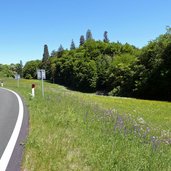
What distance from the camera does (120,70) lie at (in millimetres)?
81500

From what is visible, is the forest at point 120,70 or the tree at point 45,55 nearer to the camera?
the forest at point 120,70

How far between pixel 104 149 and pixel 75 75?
110352 millimetres

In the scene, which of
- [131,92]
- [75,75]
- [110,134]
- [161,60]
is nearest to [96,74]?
[75,75]

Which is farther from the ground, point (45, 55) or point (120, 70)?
point (45, 55)

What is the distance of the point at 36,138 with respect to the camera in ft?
31.8

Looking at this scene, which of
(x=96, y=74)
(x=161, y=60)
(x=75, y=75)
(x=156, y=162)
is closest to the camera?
(x=156, y=162)

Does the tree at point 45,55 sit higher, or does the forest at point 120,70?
the tree at point 45,55

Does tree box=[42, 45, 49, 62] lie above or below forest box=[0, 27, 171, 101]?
above

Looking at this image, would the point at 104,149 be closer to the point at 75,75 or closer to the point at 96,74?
the point at 96,74

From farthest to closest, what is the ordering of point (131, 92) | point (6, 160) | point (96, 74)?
1. point (96, 74)
2. point (131, 92)
3. point (6, 160)

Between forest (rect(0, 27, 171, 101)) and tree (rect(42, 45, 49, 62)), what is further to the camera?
tree (rect(42, 45, 49, 62))

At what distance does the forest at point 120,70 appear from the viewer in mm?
64312

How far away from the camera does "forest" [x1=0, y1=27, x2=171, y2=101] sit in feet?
211

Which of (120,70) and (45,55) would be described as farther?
(45,55)
